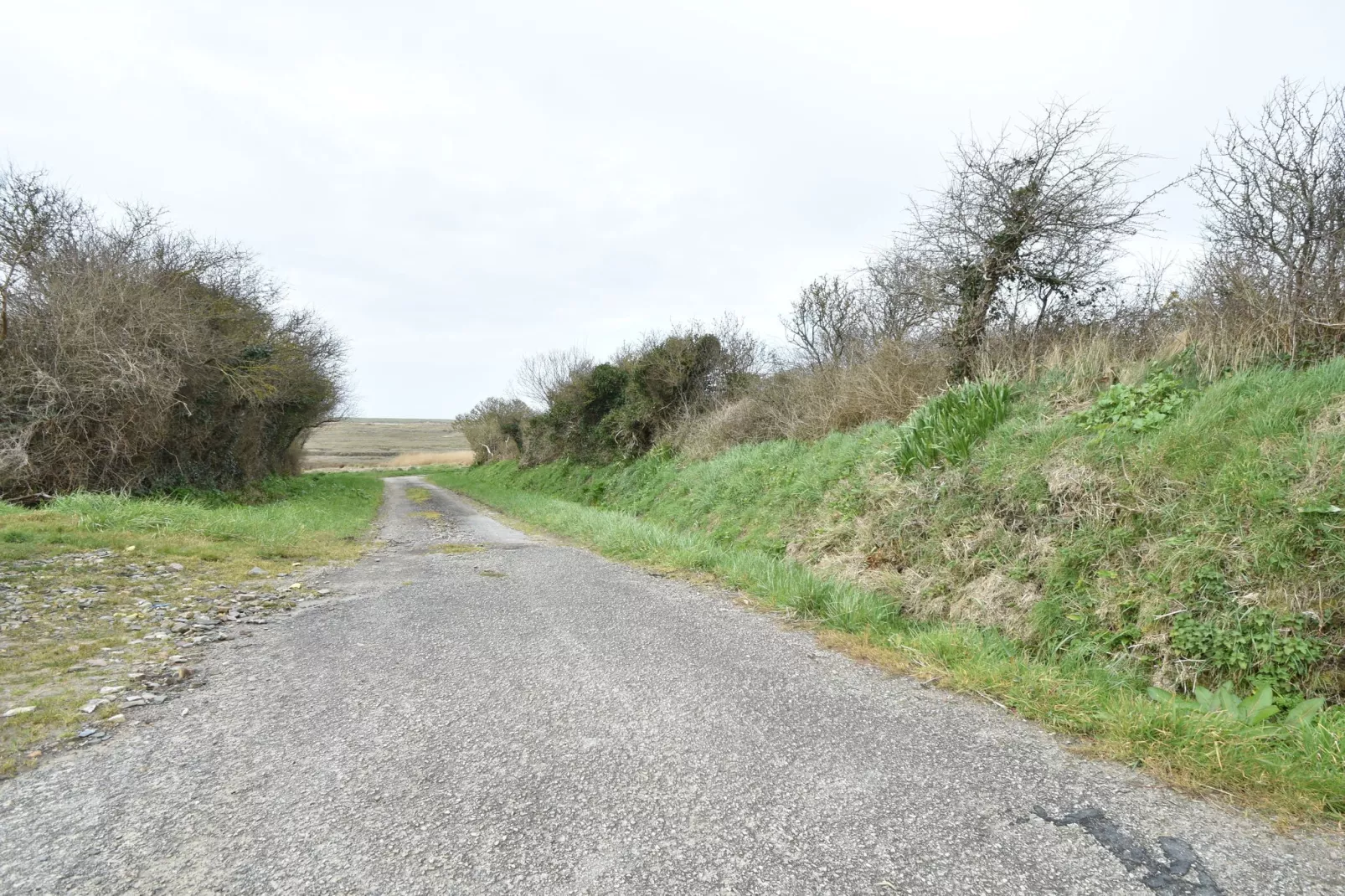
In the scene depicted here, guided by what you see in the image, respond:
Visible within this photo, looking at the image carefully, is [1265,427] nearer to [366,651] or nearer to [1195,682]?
[1195,682]

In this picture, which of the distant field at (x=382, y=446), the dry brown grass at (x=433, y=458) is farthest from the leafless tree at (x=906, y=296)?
the dry brown grass at (x=433, y=458)

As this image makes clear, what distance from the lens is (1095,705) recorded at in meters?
3.21

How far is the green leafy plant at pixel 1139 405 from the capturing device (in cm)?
546

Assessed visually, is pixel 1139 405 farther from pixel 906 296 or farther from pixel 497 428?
pixel 497 428

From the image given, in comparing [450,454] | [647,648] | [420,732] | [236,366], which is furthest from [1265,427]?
[450,454]

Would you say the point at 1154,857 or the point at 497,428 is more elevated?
the point at 497,428

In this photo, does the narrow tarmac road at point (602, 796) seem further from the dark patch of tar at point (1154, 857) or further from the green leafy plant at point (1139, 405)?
the green leafy plant at point (1139, 405)

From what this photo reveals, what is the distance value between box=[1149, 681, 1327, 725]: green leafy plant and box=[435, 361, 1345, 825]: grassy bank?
4 cm

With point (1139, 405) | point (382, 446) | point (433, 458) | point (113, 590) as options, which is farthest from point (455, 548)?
point (382, 446)

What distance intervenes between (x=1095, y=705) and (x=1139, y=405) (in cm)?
382

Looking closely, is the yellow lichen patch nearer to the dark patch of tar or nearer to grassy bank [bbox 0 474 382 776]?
grassy bank [bbox 0 474 382 776]

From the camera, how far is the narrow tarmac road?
6.68ft

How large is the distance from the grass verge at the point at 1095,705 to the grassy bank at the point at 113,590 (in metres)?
4.55

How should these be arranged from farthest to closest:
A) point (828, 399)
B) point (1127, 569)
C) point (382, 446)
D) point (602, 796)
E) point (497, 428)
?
point (382, 446) < point (497, 428) < point (828, 399) < point (1127, 569) < point (602, 796)
